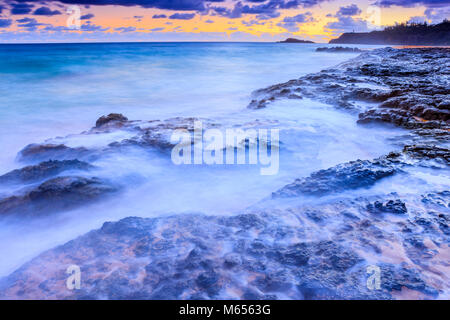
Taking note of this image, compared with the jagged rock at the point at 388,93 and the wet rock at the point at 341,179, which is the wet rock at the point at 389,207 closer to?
the wet rock at the point at 341,179

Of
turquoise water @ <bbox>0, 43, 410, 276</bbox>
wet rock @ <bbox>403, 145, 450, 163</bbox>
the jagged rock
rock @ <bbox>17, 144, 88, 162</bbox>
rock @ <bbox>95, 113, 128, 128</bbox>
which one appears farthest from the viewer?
rock @ <bbox>95, 113, 128, 128</bbox>

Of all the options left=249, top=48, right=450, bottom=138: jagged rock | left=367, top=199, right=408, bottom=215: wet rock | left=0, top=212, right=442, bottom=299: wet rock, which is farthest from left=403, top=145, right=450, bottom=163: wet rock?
left=0, top=212, right=442, bottom=299: wet rock

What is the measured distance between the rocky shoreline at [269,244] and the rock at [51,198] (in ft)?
0.04

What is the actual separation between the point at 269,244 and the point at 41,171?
3.26m

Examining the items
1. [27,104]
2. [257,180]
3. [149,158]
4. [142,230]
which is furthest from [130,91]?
[142,230]

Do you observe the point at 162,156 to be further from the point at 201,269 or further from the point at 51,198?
the point at 201,269

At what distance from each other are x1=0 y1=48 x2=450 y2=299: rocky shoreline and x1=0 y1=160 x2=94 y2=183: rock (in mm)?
13

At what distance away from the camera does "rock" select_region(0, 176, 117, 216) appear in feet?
10.2

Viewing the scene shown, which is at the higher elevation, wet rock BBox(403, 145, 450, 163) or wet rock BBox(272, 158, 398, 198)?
wet rock BBox(403, 145, 450, 163)

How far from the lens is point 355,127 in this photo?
19.1ft

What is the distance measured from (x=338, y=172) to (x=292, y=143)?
170 centimetres

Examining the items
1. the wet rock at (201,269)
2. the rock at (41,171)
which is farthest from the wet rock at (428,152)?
the rock at (41,171)

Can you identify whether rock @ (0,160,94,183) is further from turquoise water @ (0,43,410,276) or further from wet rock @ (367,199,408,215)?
wet rock @ (367,199,408,215)
